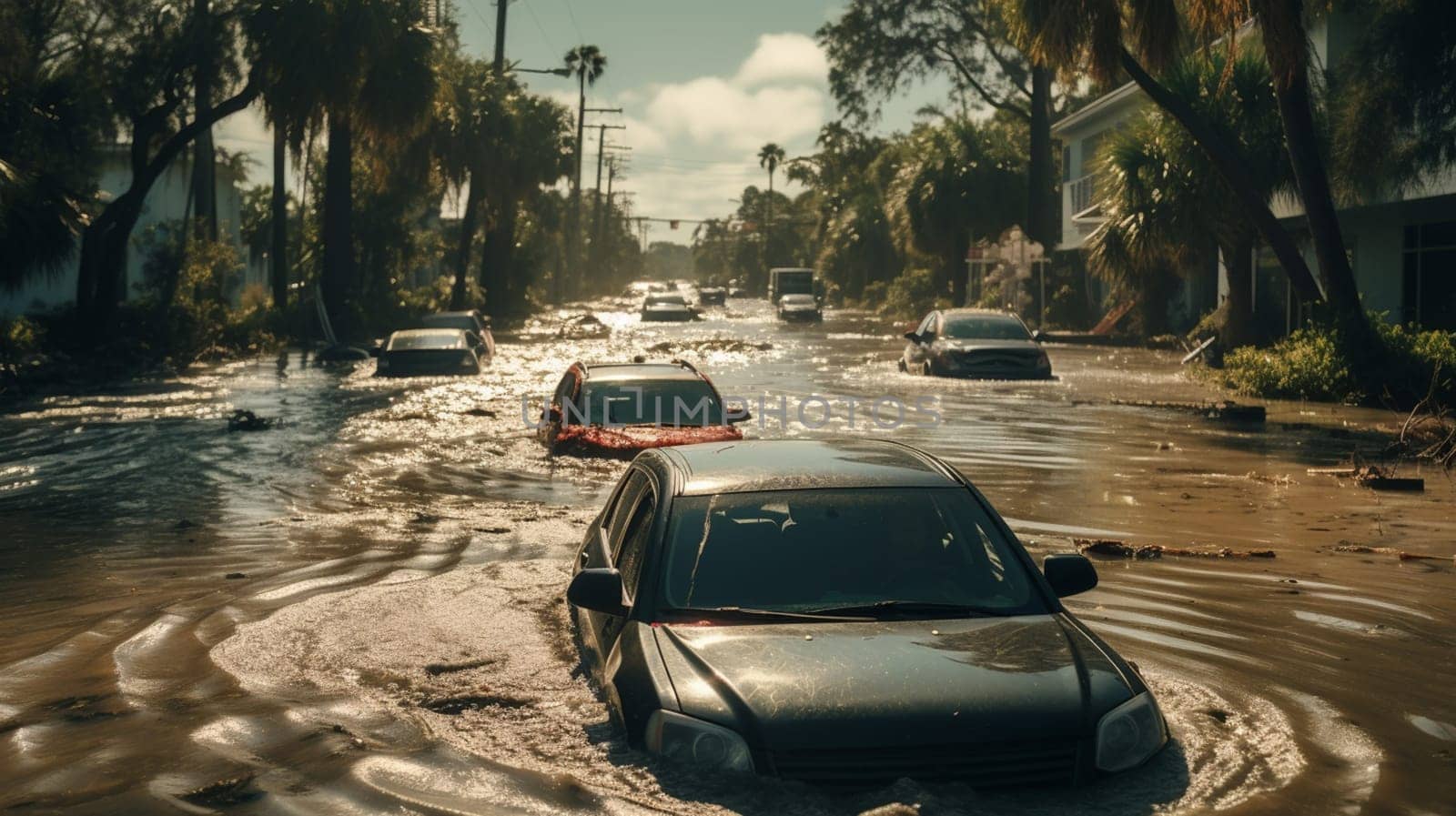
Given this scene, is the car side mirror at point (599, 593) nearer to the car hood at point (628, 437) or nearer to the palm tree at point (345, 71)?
the car hood at point (628, 437)

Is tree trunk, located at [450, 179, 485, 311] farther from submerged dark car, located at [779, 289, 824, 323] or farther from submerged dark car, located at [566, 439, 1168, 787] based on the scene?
submerged dark car, located at [566, 439, 1168, 787]

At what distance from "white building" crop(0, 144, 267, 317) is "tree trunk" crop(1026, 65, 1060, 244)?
28.2 m

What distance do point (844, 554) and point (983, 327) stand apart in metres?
26.5

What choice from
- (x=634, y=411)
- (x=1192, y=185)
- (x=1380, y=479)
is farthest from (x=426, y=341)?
(x=1380, y=479)

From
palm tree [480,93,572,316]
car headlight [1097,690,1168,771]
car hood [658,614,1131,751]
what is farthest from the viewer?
palm tree [480,93,572,316]

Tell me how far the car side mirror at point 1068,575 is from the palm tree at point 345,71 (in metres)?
32.7

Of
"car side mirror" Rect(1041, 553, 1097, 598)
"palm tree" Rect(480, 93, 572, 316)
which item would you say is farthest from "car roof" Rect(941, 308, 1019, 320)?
"palm tree" Rect(480, 93, 572, 316)

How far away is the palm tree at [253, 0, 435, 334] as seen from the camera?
36594 millimetres

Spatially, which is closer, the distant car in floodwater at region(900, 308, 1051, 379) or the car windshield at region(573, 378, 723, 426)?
the car windshield at region(573, 378, 723, 426)

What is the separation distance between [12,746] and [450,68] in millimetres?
39648

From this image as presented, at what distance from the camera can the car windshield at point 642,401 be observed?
1605 cm

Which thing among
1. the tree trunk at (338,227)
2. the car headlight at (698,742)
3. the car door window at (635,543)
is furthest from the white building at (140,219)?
the car headlight at (698,742)

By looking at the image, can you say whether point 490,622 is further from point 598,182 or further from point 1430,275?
point 598,182

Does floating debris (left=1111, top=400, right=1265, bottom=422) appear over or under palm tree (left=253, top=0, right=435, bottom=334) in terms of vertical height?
under
